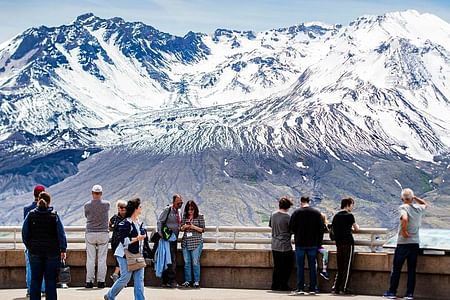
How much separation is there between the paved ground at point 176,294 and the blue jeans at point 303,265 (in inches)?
11.6

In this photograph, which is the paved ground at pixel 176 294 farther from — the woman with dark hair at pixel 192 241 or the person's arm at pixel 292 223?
the person's arm at pixel 292 223

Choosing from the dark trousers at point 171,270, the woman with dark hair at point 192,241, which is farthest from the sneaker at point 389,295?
the dark trousers at point 171,270

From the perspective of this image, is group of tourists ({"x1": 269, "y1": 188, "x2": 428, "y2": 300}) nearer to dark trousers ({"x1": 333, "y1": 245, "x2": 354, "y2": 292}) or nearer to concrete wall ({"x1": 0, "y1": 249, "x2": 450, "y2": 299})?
dark trousers ({"x1": 333, "y1": 245, "x2": 354, "y2": 292})

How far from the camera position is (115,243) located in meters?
17.3

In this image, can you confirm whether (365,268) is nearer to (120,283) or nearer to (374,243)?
(374,243)

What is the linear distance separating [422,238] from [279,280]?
8.98ft

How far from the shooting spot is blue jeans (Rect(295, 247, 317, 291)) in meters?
20.3

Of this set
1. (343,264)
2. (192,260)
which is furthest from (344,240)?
(192,260)

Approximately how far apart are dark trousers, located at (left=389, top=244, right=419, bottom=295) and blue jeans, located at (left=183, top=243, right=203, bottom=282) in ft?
12.7

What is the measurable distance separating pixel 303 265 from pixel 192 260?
226cm

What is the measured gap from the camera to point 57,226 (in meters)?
17.0

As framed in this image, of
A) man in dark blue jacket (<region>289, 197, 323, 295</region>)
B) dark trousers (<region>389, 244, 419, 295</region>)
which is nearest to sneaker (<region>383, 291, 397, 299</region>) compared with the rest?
dark trousers (<region>389, 244, 419, 295</region>)

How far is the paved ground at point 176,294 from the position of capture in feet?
63.5

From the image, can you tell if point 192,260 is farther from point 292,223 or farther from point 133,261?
point 133,261
